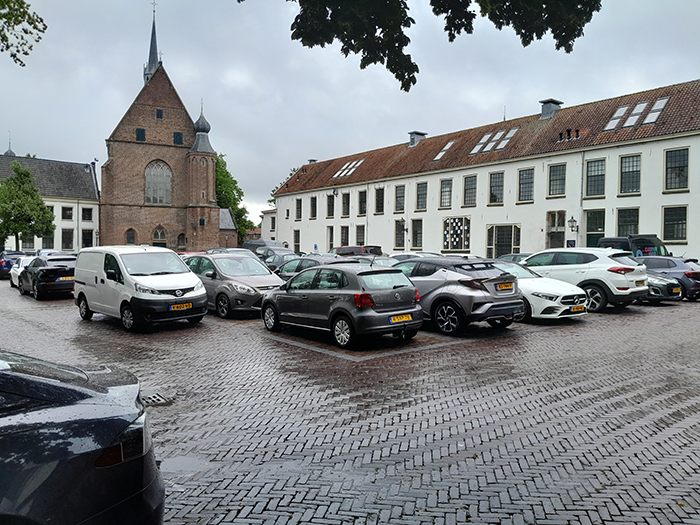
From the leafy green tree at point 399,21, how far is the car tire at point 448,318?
754 centimetres

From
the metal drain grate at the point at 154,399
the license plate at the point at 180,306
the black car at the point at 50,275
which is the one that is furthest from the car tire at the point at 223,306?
the black car at the point at 50,275

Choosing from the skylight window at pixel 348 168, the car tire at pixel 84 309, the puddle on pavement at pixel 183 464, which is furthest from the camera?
the skylight window at pixel 348 168

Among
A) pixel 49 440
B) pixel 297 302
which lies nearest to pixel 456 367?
pixel 297 302

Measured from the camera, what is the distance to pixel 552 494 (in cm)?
391

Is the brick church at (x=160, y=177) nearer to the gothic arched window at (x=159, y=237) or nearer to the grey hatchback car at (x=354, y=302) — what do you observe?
the gothic arched window at (x=159, y=237)

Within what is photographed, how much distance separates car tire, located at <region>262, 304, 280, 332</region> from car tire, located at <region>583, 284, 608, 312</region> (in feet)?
28.5

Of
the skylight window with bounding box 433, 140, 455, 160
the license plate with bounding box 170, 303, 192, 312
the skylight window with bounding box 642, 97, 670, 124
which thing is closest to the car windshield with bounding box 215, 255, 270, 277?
the license plate with bounding box 170, 303, 192, 312

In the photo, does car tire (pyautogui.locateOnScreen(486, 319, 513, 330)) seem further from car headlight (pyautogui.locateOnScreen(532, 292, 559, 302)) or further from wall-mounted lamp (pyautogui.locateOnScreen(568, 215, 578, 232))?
wall-mounted lamp (pyautogui.locateOnScreen(568, 215, 578, 232))

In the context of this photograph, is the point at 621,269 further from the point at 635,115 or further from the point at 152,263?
the point at 635,115

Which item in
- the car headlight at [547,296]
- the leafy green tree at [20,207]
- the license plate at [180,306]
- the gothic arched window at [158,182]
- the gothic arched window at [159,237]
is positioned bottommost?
the license plate at [180,306]

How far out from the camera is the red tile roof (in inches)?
1158

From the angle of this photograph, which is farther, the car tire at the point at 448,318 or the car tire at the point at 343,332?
the car tire at the point at 448,318

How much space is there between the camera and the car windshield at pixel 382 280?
9.59 meters

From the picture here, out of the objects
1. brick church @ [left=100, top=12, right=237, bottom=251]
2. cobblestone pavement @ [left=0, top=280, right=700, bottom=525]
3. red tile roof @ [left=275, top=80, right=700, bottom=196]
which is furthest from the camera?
brick church @ [left=100, top=12, right=237, bottom=251]
